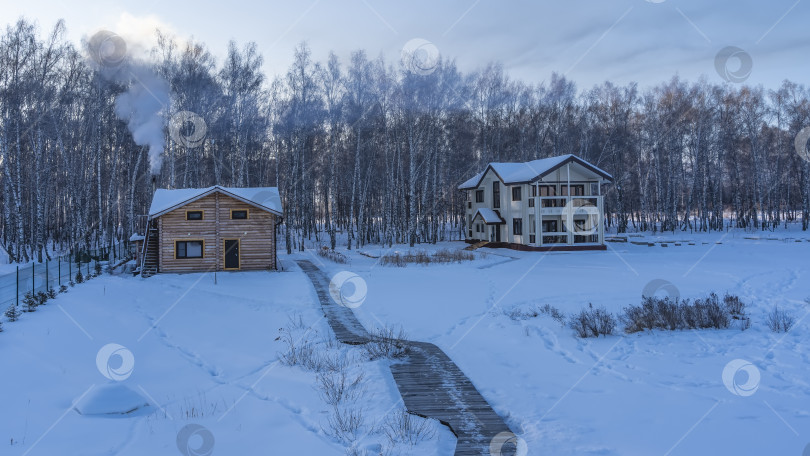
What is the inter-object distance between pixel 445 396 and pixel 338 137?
39324mm

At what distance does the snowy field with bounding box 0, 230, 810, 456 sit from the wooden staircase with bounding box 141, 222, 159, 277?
6759mm

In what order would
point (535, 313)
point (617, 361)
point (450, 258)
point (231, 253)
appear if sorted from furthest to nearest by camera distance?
point (450, 258), point (231, 253), point (535, 313), point (617, 361)

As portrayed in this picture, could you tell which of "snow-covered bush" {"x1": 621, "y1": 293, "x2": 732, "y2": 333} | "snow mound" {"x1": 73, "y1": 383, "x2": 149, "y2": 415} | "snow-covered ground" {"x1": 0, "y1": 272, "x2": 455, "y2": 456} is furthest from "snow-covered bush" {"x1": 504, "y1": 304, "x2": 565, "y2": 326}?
"snow mound" {"x1": 73, "y1": 383, "x2": 149, "y2": 415}

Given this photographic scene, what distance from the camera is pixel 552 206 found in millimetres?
36594

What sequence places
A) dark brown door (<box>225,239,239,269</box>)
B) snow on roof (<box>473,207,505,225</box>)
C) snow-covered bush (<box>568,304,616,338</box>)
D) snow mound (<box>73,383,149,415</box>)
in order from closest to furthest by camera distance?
snow mound (<box>73,383,149,415</box>)
snow-covered bush (<box>568,304,616,338</box>)
dark brown door (<box>225,239,239,269</box>)
snow on roof (<box>473,207,505,225</box>)

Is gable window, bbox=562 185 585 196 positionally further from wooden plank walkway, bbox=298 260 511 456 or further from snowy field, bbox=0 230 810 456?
wooden plank walkway, bbox=298 260 511 456

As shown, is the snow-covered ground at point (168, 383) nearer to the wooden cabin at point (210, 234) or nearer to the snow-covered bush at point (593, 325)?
the snow-covered bush at point (593, 325)

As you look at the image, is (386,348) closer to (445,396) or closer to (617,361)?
(445,396)

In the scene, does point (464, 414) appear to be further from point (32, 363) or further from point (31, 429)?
point (32, 363)

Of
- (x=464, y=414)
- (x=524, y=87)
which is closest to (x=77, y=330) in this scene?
(x=464, y=414)

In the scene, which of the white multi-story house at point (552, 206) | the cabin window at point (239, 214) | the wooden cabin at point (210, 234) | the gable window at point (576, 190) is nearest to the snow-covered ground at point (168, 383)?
the wooden cabin at point (210, 234)

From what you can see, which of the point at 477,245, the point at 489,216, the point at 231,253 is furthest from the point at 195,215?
the point at 489,216

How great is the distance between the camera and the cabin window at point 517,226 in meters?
37.4

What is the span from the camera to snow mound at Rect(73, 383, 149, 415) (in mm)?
7184
